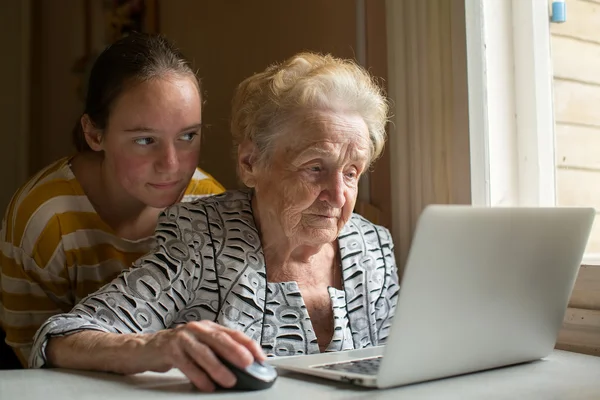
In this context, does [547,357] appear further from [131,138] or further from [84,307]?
[131,138]

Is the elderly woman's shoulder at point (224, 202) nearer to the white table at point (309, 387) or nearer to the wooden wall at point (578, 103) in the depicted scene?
the white table at point (309, 387)

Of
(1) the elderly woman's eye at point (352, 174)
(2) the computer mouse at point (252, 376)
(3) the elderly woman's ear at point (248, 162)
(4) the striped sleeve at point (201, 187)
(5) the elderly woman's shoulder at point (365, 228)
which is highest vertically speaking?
(3) the elderly woman's ear at point (248, 162)

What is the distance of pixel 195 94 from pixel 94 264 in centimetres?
46

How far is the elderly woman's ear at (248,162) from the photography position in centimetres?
140

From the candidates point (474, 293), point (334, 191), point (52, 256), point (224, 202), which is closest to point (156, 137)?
point (224, 202)

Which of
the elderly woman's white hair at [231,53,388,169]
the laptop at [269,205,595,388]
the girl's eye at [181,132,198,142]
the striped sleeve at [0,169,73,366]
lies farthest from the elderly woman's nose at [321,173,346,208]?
the striped sleeve at [0,169,73,366]

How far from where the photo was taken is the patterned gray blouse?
1234 mm

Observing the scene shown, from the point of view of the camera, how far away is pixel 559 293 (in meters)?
1.03

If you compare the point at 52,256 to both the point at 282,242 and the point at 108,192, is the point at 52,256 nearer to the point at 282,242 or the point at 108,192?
the point at 108,192

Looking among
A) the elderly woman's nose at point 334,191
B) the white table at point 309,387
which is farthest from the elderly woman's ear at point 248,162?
the white table at point 309,387

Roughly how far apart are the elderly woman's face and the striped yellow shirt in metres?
0.45

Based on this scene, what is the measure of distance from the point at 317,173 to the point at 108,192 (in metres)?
0.66

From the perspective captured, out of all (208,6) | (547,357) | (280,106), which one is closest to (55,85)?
(208,6)

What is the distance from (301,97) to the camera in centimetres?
133
